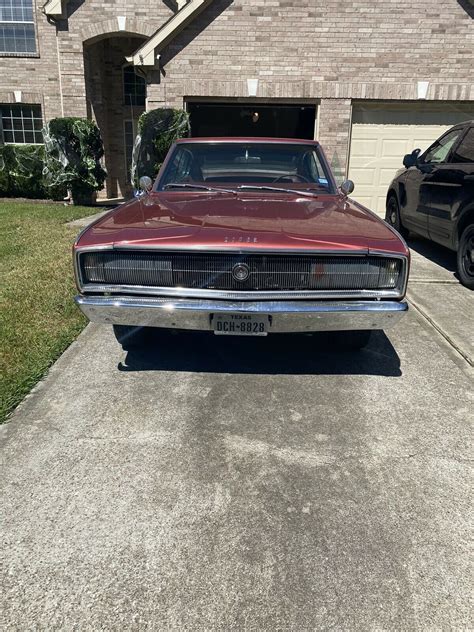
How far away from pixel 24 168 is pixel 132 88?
4.26m

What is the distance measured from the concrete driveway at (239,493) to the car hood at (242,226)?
104cm

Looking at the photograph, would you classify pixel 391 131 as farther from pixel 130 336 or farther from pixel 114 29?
pixel 130 336

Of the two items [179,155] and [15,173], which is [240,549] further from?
[15,173]

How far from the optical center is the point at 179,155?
15.7 feet

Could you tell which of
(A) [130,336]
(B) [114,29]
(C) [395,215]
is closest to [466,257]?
(C) [395,215]

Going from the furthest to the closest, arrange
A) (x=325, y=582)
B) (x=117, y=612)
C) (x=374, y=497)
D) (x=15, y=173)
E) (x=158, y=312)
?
(x=15, y=173)
(x=158, y=312)
(x=374, y=497)
(x=325, y=582)
(x=117, y=612)

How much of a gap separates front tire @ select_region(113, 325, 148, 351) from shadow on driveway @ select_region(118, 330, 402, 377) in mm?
69

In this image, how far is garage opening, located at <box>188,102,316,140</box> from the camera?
44.6 ft

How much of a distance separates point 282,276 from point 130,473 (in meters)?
1.46

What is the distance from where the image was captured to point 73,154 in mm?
12195

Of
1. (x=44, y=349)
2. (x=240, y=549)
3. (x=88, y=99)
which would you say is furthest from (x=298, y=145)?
(x=88, y=99)

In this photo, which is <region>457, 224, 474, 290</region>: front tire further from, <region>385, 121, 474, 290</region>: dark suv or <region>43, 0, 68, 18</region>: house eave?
<region>43, 0, 68, 18</region>: house eave

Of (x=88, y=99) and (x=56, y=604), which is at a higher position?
(x=88, y=99)

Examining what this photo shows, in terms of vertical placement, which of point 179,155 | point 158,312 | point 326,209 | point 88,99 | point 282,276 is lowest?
point 158,312
